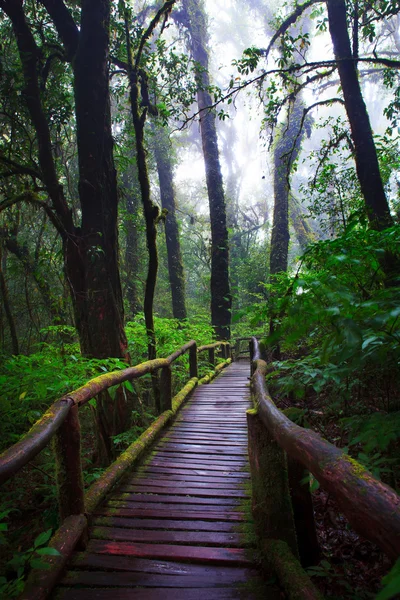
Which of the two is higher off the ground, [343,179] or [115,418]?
[343,179]

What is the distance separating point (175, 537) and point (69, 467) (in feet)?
3.11

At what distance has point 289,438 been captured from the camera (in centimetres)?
171

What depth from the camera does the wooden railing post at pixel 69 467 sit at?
93.7 inches

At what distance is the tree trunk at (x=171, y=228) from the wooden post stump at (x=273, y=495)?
42.2 feet

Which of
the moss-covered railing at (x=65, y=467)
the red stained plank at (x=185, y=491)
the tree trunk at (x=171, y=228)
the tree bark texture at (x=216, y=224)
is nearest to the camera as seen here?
the moss-covered railing at (x=65, y=467)

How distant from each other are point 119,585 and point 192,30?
19369mm

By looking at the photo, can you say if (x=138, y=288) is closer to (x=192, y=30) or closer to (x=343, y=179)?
(x=343, y=179)

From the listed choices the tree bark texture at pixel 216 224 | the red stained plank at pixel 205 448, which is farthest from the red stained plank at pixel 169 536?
the tree bark texture at pixel 216 224

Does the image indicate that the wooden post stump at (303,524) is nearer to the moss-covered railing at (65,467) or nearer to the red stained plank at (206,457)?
the red stained plank at (206,457)

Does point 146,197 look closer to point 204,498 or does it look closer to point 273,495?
point 204,498

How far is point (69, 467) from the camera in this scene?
7.84 feet

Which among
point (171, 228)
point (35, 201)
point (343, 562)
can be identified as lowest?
point (343, 562)

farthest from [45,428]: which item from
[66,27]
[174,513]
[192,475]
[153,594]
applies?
[66,27]

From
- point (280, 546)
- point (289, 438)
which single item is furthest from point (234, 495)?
point (289, 438)
